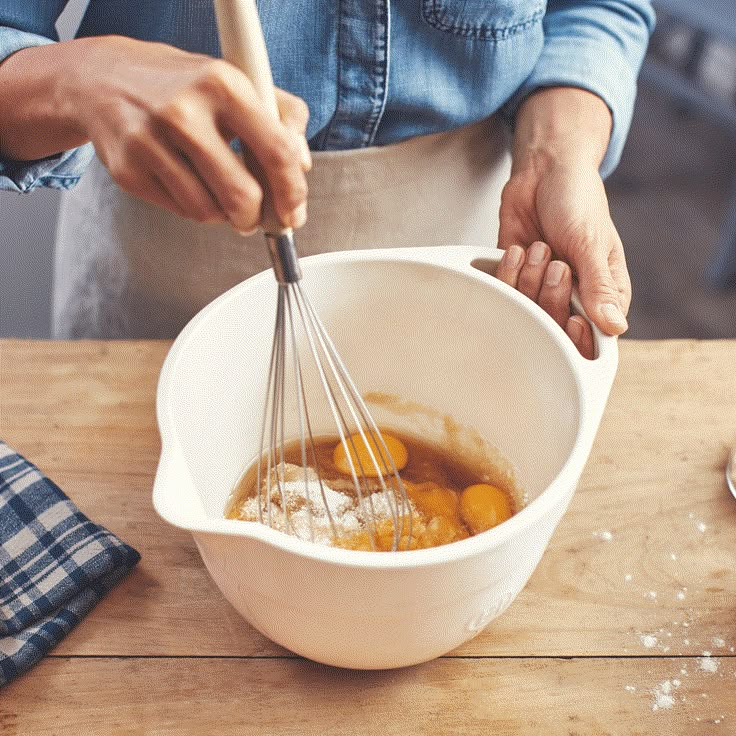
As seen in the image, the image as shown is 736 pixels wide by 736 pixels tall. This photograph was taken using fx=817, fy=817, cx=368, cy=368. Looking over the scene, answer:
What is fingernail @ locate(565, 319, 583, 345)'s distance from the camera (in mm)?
524

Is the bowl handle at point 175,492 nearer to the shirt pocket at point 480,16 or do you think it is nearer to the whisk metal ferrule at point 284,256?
the whisk metal ferrule at point 284,256

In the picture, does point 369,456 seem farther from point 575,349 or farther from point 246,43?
point 246,43

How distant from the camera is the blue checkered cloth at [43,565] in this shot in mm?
487

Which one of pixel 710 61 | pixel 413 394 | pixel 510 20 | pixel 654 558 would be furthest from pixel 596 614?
pixel 710 61

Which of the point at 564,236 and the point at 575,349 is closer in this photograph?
the point at 575,349

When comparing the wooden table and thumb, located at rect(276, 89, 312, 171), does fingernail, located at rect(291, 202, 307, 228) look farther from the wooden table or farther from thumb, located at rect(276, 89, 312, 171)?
the wooden table

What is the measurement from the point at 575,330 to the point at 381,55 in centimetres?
27

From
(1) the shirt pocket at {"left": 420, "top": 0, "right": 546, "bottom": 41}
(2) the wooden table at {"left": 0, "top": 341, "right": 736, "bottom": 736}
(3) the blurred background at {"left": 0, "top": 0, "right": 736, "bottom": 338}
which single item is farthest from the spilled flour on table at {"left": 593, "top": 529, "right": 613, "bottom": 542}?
(3) the blurred background at {"left": 0, "top": 0, "right": 736, "bottom": 338}

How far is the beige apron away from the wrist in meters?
0.06

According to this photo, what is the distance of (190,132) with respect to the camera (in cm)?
34

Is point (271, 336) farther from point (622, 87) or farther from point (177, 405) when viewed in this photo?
point (622, 87)

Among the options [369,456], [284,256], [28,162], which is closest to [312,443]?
[369,456]

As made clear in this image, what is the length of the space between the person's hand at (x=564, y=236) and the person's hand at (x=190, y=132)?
0.22 meters

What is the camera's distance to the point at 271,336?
56cm
